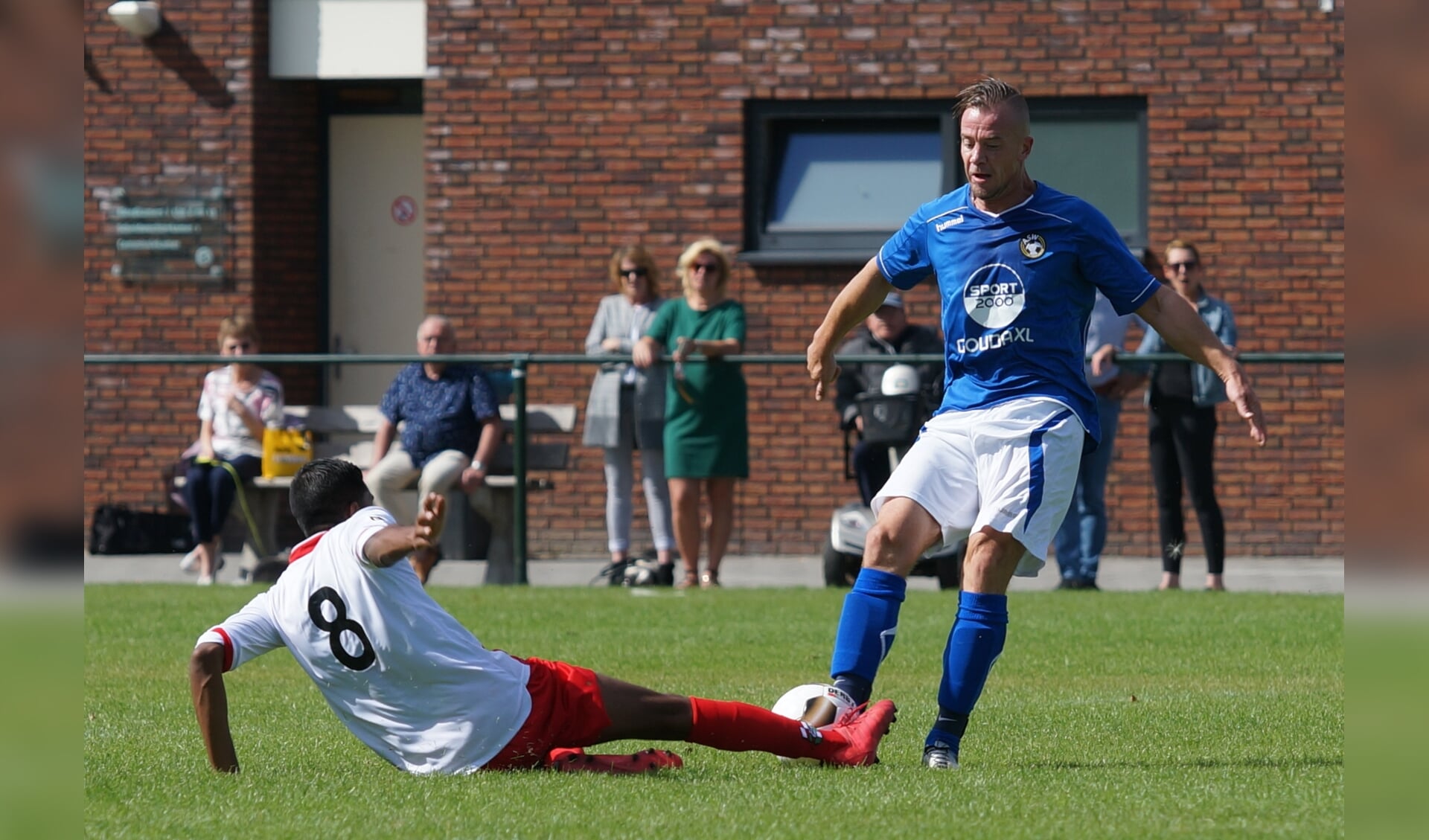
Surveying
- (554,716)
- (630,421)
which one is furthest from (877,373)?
(554,716)

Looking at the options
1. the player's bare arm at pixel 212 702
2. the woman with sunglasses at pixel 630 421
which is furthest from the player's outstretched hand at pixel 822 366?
the woman with sunglasses at pixel 630 421

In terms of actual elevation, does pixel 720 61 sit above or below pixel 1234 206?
above

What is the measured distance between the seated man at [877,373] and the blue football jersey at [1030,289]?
6.55m

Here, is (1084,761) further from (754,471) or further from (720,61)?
(720,61)

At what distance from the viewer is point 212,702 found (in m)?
5.06

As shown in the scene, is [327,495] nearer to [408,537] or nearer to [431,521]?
[408,537]

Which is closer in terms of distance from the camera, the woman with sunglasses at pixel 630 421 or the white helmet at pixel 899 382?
the white helmet at pixel 899 382

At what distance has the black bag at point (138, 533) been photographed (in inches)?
586

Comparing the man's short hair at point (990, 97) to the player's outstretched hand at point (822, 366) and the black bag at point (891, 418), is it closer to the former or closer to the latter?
the player's outstretched hand at point (822, 366)

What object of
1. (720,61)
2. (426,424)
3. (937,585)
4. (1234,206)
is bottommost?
(937,585)
